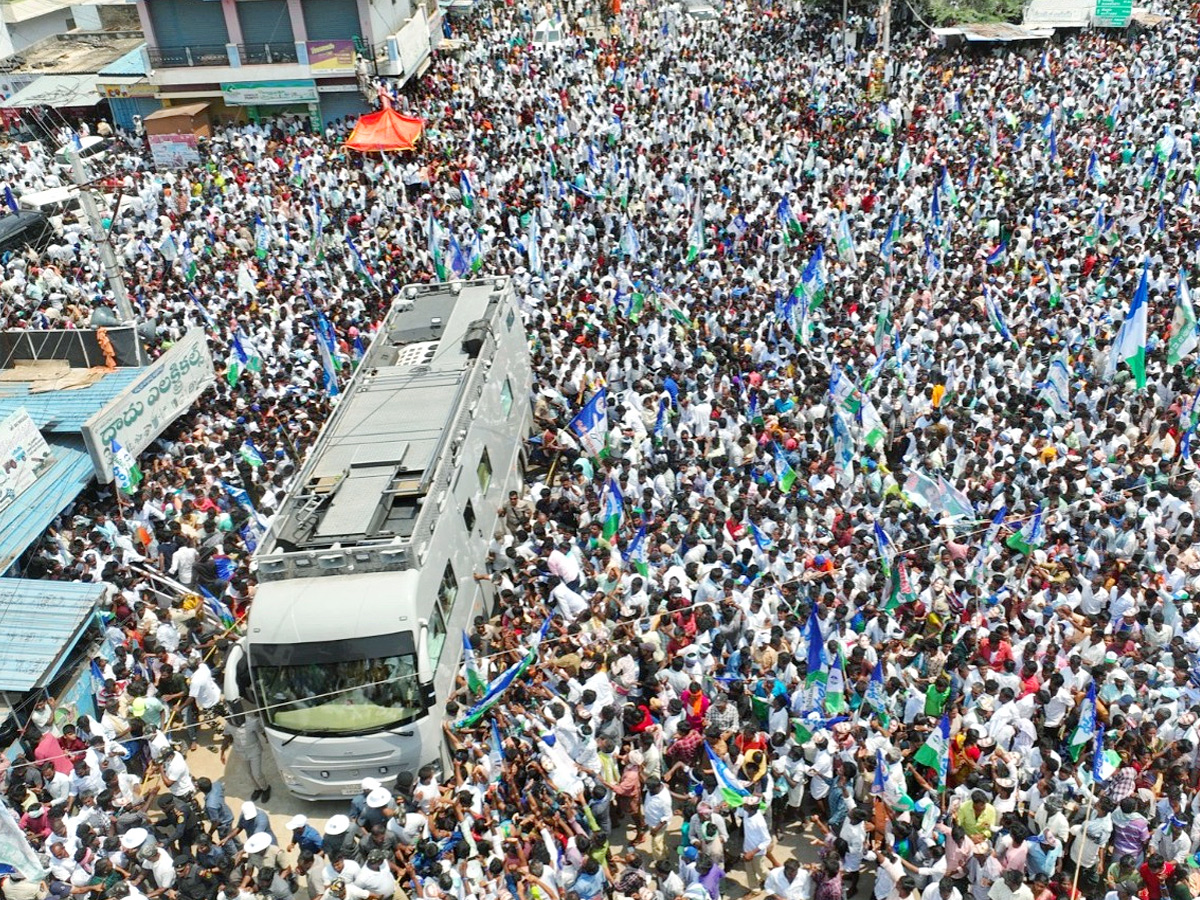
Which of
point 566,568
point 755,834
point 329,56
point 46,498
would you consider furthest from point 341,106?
point 755,834

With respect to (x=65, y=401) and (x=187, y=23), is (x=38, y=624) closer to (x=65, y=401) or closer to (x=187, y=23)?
(x=65, y=401)

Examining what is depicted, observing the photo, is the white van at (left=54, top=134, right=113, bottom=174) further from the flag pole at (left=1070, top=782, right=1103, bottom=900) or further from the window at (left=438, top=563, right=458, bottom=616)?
the flag pole at (left=1070, top=782, right=1103, bottom=900)

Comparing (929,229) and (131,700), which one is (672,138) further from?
(131,700)

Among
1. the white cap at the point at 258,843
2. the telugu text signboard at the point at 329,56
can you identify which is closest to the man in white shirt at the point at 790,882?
the white cap at the point at 258,843

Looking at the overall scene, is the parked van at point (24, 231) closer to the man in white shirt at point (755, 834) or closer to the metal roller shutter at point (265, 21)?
the metal roller shutter at point (265, 21)

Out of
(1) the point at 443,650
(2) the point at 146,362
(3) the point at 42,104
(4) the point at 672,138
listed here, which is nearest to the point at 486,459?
(1) the point at 443,650

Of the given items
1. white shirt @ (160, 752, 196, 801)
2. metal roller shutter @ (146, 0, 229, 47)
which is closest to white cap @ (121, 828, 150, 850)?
white shirt @ (160, 752, 196, 801)
